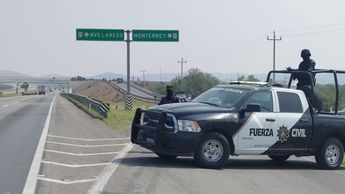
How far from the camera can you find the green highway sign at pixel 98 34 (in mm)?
47000

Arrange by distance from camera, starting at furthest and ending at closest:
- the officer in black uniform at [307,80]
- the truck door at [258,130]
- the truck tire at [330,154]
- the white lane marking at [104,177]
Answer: the officer in black uniform at [307,80], the truck tire at [330,154], the truck door at [258,130], the white lane marking at [104,177]

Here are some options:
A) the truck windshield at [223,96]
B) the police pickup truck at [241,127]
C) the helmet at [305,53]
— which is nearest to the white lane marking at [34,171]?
the police pickup truck at [241,127]

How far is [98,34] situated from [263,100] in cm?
3359

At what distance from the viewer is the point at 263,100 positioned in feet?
48.1

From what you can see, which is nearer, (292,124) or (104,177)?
(104,177)

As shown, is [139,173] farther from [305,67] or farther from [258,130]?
[305,67]

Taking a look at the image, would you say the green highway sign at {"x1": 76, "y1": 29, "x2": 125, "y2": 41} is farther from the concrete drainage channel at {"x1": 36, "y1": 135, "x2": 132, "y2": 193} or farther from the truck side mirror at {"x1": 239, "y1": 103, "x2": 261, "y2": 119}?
the truck side mirror at {"x1": 239, "y1": 103, "x2": 261, "y2": 119}

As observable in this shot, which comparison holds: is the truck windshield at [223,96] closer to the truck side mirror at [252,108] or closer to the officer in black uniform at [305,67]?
the truck side mirror at [252,108]

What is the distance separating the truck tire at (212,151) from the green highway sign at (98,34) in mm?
34133

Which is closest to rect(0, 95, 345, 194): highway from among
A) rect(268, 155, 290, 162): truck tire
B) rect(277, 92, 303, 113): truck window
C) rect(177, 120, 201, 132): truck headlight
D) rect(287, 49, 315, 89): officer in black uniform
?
rect(268, 155, 290, 162): truck tire

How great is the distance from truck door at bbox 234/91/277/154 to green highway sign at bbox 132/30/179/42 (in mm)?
33281

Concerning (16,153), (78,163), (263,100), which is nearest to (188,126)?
(263,100)

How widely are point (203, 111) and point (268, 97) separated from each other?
1.82 meters

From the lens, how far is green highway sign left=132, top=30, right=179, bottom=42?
47.5 metres
